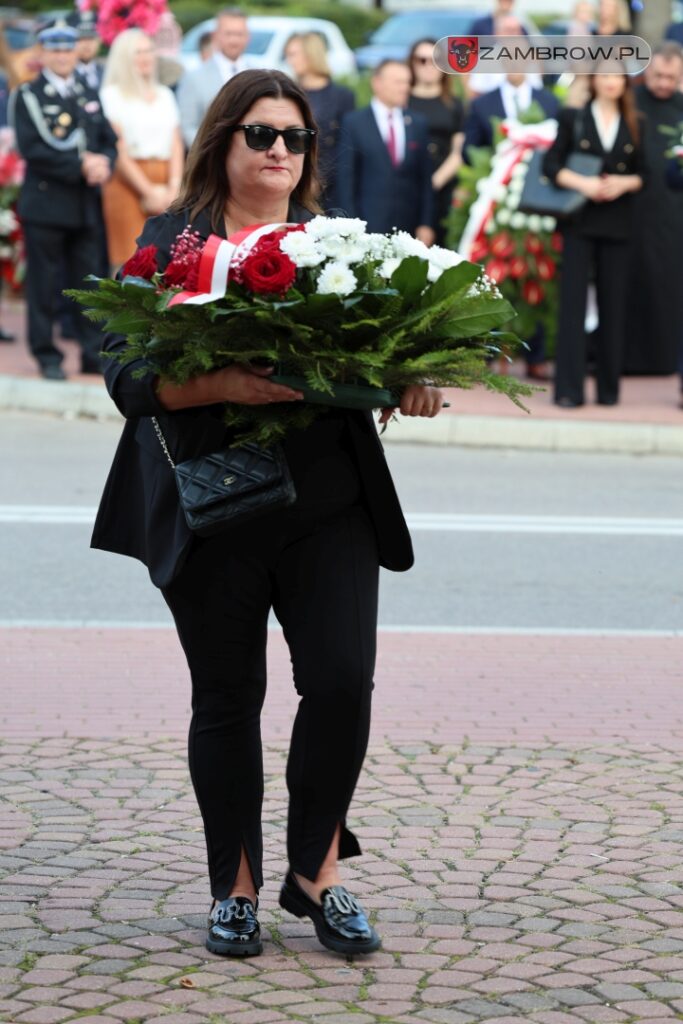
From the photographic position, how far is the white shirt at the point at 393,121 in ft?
45.2

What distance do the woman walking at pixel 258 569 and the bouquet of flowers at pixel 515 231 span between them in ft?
30.0

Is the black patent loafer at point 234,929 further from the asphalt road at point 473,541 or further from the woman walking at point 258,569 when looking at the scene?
the asphalt road at point 473,541

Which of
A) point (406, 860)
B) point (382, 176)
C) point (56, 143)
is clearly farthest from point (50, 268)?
point (406, 860)

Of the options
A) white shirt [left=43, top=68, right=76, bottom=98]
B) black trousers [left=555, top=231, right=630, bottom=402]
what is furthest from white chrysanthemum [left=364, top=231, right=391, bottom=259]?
white shirt [left=43, top=68, right=76, bottom=98]

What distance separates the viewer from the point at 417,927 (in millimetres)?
4441

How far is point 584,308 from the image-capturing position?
1301 centimetres

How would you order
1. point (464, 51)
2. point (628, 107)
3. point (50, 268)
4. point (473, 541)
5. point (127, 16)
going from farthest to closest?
point (127, 16), point (50, 268), point (628, 107), point (464, 51), point (473, 541)

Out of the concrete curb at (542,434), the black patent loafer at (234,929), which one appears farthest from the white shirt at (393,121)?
the black patent loafer at (234,929)

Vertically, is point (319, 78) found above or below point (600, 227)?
above

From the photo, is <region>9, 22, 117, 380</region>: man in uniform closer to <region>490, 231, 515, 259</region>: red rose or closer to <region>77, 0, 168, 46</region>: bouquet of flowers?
<region>77, 0, 168, 46</region>: bouquet of flowers

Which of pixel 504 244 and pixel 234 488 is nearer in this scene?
pixel 234 488

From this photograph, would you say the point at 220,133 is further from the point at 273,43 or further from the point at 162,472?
the point at 273,43

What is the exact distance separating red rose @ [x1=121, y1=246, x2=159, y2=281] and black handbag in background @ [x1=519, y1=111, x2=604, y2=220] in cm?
865

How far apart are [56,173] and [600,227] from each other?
357cm
